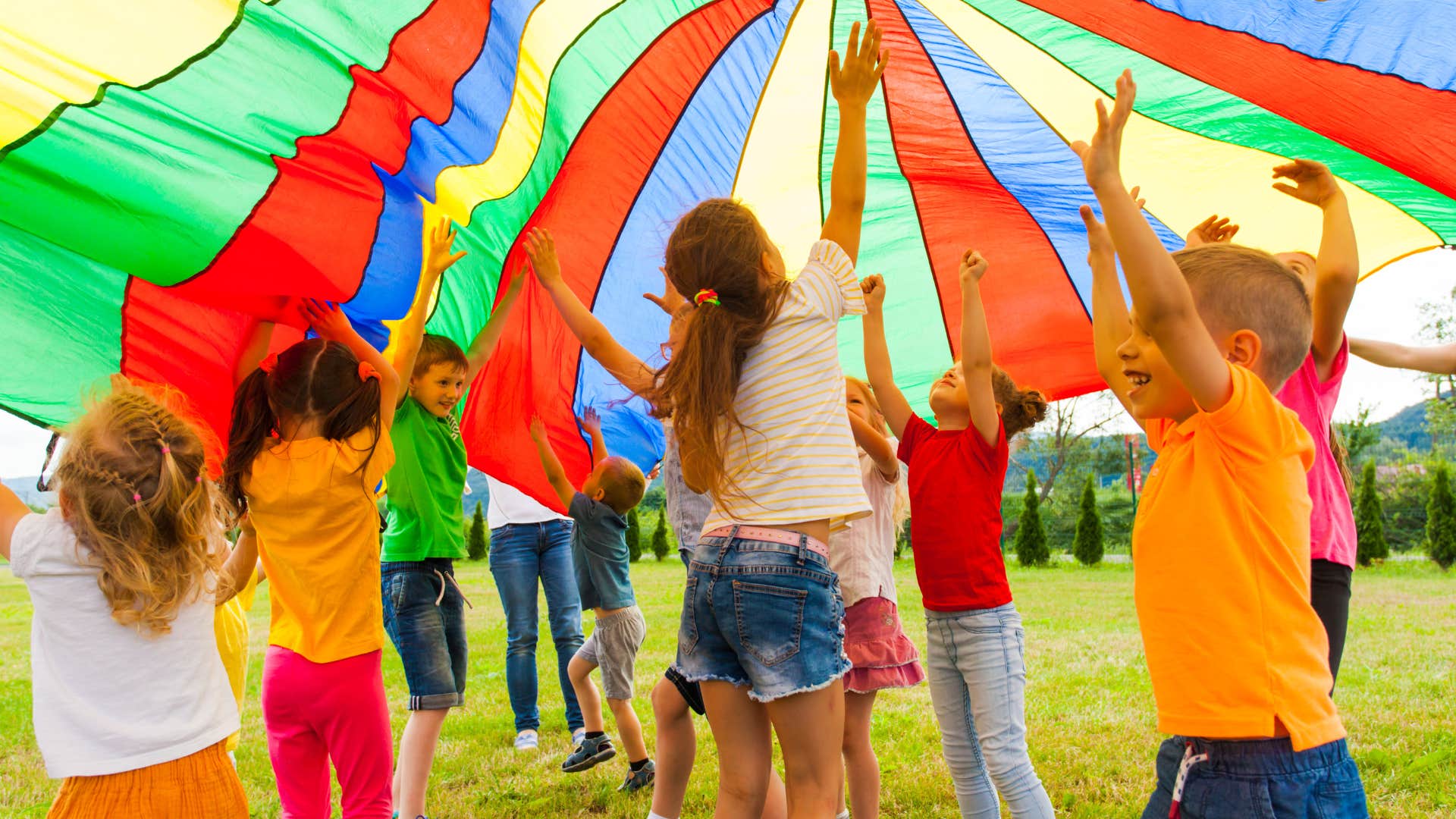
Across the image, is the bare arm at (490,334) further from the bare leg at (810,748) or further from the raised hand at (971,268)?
the bare leg at (810,748)

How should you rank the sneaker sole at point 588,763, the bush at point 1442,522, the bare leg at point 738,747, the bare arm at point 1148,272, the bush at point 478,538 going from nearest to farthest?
the bare arm at point 1148,272 → the bare leg at point 738,747 → the sneaker sole at point 588,763 → the bush at point 1442,522 → the bush at point 478,538

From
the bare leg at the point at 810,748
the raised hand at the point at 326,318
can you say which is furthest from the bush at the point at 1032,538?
the bare leg at the point at 810,748

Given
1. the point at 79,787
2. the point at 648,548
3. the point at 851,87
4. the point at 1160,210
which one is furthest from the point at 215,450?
the point at 648,548

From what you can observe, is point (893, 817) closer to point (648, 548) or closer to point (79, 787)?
point (79, 787)

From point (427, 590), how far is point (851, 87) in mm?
1977

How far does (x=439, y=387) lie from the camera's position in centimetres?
306

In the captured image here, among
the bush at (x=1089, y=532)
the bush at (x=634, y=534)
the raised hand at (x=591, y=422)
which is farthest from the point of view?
the bush at (x=634, y=534)

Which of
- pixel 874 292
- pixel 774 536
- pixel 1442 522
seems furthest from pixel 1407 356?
pixel 1442 522

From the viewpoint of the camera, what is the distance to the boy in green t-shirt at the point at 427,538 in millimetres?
3035

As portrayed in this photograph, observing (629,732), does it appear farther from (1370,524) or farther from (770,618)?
(1370,524)

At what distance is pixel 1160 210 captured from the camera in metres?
3.42

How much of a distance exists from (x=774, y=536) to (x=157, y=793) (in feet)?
4.21

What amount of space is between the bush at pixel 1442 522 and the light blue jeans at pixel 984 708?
1608cm

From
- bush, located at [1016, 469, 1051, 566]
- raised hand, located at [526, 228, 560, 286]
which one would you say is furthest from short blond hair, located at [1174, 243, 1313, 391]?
bush, located at [1016, 469, 1051, 566]
